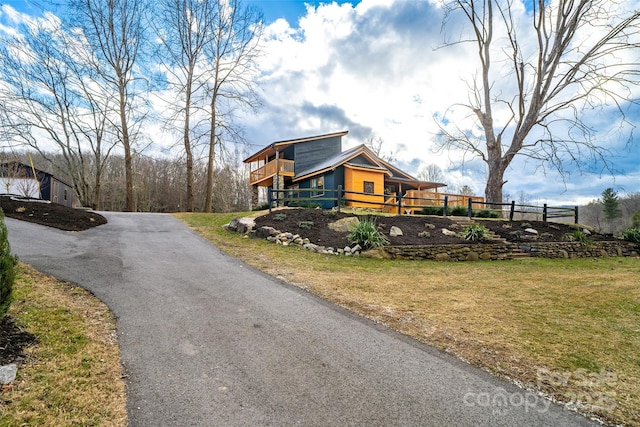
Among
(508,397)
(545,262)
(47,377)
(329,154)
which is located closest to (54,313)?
(47,377)

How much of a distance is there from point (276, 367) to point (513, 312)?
3.65m

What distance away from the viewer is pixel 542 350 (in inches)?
124

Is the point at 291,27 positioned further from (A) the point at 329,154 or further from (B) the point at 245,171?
(B) the point at 245,171

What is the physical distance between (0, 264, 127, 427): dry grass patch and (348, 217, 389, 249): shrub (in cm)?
670

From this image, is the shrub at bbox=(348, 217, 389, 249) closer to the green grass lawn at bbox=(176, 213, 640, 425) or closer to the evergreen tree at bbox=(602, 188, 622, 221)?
the green grass lawn at bbox=(176, 213, 640, 425)

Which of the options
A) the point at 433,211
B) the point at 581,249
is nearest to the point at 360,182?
the point at 433,211

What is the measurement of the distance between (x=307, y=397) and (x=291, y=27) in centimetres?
1360

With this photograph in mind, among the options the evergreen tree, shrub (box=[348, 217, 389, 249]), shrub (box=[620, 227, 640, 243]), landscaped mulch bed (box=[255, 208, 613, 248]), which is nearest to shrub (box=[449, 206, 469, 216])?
landscaped mulch bed (box=[255, 208, 613, 248])

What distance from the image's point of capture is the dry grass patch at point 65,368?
1994 mm

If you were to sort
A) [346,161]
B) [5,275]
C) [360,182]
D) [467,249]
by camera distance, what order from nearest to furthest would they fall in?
[5,275], [467,249], [346,161], [360,182]

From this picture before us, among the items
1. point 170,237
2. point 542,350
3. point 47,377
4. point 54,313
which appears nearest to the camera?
point 47,377

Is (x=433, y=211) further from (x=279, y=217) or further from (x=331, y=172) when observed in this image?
(x=279, y=217)

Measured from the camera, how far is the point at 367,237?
→ 9.17 m

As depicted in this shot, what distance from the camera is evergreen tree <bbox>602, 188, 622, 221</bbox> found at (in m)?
44.4
